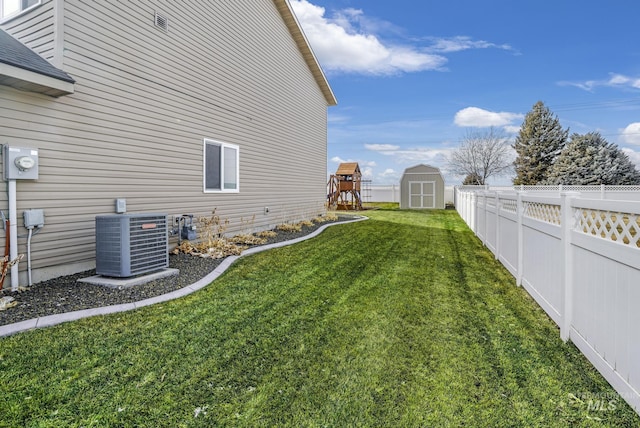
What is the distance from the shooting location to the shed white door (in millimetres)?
24375

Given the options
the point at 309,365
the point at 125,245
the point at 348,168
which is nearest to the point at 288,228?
the point at 125,245

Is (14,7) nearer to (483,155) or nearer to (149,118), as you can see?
(149,118)

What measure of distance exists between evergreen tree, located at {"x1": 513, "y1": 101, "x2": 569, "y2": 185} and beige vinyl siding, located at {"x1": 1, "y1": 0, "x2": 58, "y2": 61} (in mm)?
33674

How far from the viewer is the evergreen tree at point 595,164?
79.6 feet

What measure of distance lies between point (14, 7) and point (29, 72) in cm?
234

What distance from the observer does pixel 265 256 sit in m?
6.45

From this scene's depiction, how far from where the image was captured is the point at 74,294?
4059 millimetres

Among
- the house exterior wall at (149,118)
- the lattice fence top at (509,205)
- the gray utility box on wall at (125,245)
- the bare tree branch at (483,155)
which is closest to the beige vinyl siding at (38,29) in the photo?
the house exterior wall at (149,118)

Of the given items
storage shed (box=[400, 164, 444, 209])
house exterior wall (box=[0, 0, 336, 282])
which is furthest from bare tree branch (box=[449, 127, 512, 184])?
house exterior wall (box=[0, 0, 336, 282])

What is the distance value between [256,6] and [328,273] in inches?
315

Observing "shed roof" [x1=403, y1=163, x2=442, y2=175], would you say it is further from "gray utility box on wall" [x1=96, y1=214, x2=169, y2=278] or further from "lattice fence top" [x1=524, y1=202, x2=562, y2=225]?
"gray utility box on wall" [x1=96, y1=214, x2=169, y2=278]

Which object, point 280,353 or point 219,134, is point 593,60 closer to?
point 219,134

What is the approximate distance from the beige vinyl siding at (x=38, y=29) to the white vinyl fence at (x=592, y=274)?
6451mm

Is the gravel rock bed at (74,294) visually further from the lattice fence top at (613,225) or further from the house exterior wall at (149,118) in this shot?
the lattice fence top at (613,225)
